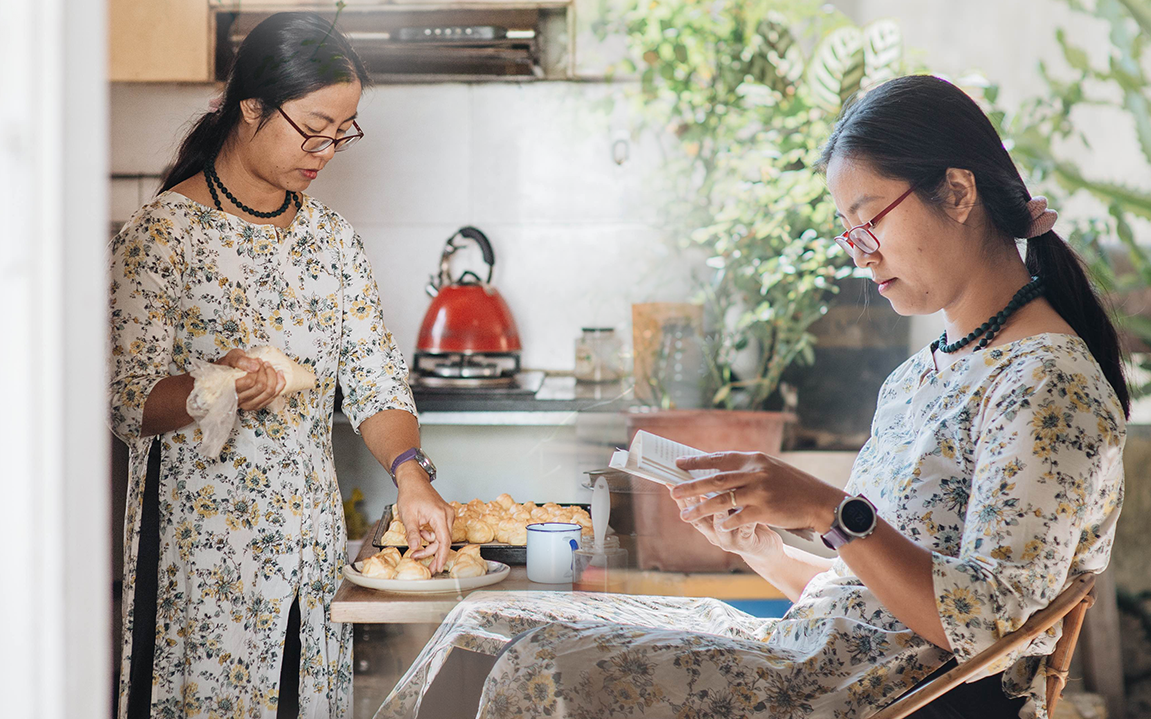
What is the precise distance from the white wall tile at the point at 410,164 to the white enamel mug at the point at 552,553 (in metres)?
1.27

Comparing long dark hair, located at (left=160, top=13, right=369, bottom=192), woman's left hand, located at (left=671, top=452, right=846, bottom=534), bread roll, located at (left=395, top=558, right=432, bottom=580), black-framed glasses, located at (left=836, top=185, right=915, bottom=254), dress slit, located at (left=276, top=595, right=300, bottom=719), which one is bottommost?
dress slit, located at (left=276, top=595, right=300, bottom=719)

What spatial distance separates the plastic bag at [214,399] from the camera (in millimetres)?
1208

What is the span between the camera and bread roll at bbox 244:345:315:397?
4.26 feet

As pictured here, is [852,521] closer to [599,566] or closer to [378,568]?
[599,566]

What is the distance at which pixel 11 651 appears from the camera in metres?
0.57

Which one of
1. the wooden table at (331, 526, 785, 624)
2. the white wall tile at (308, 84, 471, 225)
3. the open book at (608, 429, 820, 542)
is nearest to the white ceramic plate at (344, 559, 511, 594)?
the wooden table at (331, 526, 785, 624)

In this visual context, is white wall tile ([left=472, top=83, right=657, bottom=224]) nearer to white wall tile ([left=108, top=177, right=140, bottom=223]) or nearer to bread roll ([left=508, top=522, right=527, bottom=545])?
white wall tile ([left=108, top=177, right=140, bottom=223])

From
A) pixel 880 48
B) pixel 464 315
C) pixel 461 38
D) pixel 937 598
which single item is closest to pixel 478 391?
pixel 464 315

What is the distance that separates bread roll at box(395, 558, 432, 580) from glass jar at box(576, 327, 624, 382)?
135 cm

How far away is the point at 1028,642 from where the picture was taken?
0.99m

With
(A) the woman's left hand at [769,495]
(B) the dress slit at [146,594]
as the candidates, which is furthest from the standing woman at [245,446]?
(A) the woman's left hand at [769,495]

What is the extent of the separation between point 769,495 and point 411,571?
0.53 meters

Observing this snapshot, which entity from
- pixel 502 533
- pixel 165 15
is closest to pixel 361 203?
pixel 165 15

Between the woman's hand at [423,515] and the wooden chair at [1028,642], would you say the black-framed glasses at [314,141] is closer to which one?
the woman's hand at [423,515]
